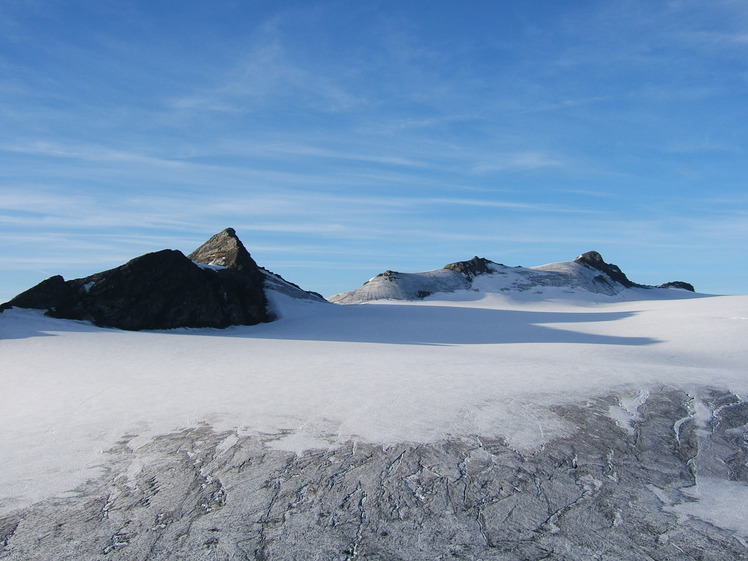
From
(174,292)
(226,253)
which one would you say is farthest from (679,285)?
(174,292)

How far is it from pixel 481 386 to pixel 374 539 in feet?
16.4

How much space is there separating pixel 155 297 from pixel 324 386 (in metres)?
12.5

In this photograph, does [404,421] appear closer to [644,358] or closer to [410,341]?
[644,358]

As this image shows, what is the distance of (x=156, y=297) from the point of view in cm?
1986

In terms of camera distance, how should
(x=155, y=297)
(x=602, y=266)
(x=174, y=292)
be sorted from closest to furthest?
1. (x=155, y=297)
2. (x=174, y=292)
3. (x=602, y=266)

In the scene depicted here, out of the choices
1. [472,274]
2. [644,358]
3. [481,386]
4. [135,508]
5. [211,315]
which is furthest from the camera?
[472,274]

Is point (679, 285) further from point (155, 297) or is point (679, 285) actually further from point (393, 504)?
point (393, 504)

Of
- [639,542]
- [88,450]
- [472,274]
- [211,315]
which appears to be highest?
[472,274]

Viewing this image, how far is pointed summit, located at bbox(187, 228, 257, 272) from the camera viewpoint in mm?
26391

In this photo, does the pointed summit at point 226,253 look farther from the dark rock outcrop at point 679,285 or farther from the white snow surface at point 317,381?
the dark rock outcrop at point 679,285

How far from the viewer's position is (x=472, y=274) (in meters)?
42.2

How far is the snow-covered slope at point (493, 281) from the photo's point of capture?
3753cm

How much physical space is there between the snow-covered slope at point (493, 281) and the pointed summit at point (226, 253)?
10.0 m

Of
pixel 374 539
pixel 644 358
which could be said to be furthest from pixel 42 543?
pixel 644 358
